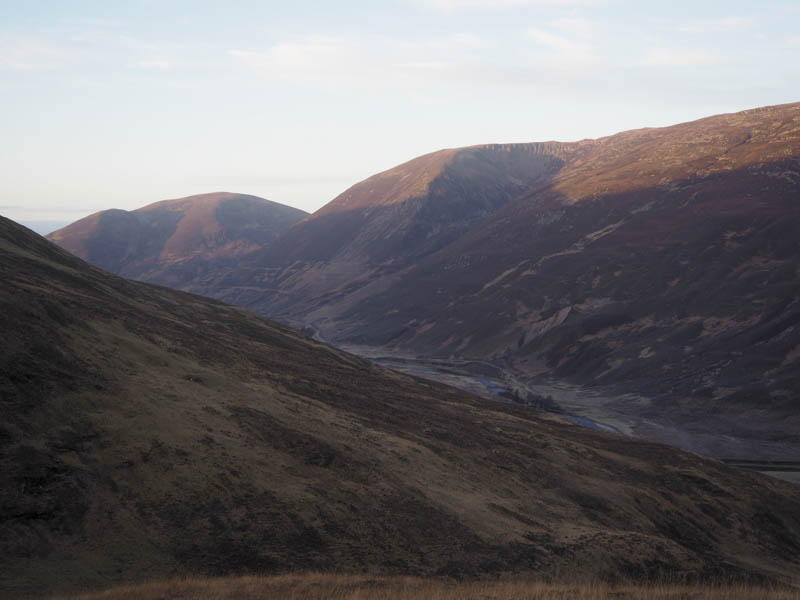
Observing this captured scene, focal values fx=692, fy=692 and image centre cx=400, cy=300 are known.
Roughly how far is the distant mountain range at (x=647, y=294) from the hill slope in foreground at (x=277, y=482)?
124 ft

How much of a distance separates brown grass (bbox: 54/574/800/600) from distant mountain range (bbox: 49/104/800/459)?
57734mm

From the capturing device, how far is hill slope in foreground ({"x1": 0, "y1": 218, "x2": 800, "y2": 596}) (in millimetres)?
19172

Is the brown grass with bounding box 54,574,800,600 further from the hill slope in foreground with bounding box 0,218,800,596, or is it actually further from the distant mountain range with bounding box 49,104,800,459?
the distant mountain range with bounding box 49,104,800,459

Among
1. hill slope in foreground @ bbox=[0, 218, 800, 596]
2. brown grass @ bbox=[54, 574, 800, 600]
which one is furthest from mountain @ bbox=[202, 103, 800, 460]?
brown grass @ bbox=[54, 574, 800, 600]

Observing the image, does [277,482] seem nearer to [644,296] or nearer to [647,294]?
[644,296]

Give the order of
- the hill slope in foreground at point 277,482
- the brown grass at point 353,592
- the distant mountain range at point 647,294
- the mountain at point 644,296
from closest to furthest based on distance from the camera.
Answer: the brown grass at point 353,592
the hill slope in foreground at point 277,482
the mountain at point 644,296
the distant mountain range at point 647,294

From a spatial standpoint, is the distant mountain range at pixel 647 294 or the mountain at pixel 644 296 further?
the distant mountain range at pixel 647 294

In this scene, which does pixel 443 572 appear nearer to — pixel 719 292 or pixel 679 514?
pixel 679 514

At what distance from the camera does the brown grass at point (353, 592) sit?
1541cm

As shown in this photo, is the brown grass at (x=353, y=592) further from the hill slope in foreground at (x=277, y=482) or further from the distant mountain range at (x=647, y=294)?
the distant mountain range at (x=647, y=294)

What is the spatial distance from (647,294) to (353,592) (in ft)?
371

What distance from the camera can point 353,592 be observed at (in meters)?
16.0

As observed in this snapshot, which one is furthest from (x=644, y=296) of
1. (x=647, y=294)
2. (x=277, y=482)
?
(x=277, y=482)

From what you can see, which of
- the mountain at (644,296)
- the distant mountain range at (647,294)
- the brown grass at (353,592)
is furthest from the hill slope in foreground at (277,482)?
the mountain at (644,296)
